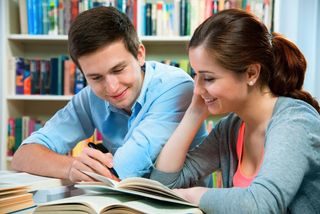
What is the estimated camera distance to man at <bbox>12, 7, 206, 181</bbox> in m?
1.17

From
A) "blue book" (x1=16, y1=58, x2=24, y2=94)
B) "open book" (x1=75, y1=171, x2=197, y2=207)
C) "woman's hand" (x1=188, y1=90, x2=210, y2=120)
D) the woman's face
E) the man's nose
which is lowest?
"blue book" (x1=16, y1=58, x2=24, y2=94)

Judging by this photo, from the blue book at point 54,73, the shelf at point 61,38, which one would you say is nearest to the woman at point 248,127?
the shelf at point 61,38

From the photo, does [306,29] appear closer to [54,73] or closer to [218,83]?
[54,73]

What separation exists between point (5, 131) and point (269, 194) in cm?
237

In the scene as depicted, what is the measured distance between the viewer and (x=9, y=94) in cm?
283

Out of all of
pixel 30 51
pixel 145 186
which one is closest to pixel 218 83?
pixel 145 186

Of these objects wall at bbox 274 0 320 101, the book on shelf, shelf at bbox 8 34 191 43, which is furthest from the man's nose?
wall at bbox 274 0 320 101

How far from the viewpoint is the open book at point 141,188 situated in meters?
0.80

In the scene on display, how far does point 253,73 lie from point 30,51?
238 cm

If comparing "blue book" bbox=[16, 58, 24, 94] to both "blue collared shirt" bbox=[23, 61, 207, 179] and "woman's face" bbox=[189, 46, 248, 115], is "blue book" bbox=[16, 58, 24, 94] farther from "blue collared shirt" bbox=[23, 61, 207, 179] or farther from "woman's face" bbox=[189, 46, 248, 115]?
"woman's face" bbox=[189, 46, 248, 115]

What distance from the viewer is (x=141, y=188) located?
85cm

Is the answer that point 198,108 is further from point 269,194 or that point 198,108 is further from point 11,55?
point 11,55

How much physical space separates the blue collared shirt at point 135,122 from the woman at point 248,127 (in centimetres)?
6

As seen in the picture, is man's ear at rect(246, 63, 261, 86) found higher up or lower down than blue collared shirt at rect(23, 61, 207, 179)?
higher up
